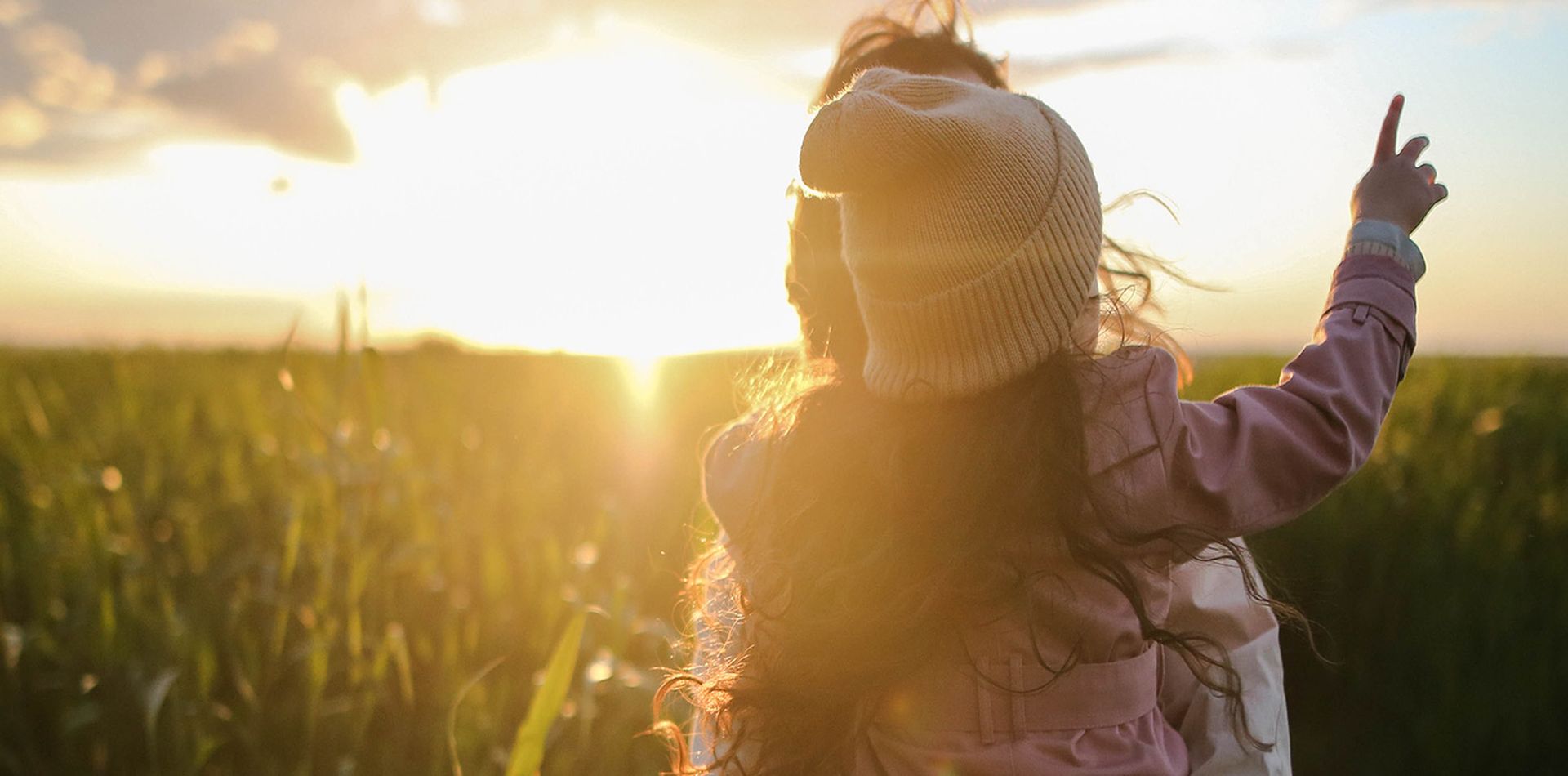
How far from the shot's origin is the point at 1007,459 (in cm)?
122

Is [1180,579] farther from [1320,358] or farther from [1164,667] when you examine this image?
[1320,358]

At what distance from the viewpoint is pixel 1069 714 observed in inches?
49.2

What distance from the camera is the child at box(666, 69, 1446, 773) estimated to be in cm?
119

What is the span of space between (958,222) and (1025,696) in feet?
1.98

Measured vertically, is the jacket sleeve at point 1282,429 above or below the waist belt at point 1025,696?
above

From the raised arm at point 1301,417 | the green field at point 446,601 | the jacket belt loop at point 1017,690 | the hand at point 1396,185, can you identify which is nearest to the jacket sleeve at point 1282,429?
the raised arm at point 1301,417

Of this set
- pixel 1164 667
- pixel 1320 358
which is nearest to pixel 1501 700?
pixel 1164 667

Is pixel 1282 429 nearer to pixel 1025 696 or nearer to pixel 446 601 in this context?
pixel 1025 696

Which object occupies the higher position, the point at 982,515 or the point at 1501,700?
the point at 982,515

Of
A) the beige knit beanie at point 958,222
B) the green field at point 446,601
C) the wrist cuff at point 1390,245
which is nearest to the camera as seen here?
the beige knit beanie at point 958,222

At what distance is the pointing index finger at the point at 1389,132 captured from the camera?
140cm

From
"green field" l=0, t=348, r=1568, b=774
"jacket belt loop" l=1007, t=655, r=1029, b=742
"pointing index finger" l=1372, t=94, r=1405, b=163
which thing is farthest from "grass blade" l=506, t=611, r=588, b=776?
"pointing index finger" l=1372, t=94, r=1405, b=163

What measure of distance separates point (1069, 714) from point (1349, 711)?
1932 millimetres

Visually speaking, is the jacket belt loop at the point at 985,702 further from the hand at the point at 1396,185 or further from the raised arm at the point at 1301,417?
the hand at the point at 1396,185
